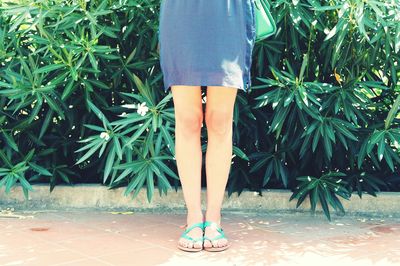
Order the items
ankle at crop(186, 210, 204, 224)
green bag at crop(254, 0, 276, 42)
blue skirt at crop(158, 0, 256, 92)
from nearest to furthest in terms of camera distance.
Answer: blue skirt at crop(158, 0, 256, 92) → green bag at crop(254, 0, 276, 42) → ankle at crop(186, 210, 204, 224)

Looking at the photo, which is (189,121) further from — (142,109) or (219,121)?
(142,109)

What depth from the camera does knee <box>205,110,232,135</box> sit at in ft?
11.4

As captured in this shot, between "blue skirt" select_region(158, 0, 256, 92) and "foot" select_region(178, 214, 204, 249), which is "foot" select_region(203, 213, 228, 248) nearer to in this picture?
"foot" select_region(178, 214, 204, 249)

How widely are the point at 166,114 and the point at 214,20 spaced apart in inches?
32.1

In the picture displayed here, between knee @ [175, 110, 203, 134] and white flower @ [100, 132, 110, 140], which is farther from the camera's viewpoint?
white flower @ [100, 132, 110, 140]

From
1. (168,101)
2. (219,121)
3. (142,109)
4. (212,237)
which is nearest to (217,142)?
(219,121)

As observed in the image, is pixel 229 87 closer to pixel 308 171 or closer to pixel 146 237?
pixel 146 237

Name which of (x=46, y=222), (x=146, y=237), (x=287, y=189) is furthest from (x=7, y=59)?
(x=287, y=189)

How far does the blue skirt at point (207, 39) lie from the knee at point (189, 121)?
0.63 feet

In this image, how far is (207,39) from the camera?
10.9ft

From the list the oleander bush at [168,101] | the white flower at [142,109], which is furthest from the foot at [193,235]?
the white flower at [142,109]

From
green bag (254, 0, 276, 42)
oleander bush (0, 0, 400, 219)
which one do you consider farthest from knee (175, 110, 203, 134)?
green bag (254, 0, 276, 42)

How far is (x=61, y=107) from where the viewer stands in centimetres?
430

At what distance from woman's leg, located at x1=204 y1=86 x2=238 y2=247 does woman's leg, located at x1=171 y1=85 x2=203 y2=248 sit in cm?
5
